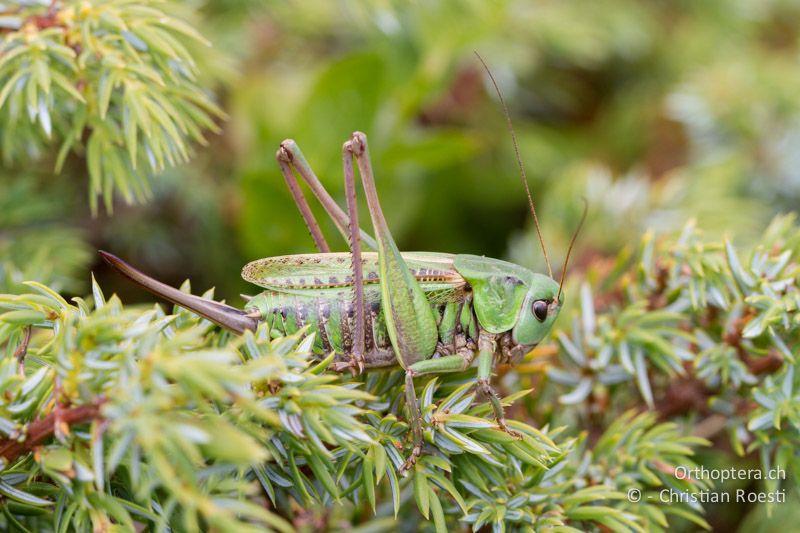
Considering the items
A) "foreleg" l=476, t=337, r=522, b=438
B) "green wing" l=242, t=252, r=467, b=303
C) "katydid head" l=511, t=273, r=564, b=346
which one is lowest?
Result: "foreleg" l=476, t=337, r=522, b=438

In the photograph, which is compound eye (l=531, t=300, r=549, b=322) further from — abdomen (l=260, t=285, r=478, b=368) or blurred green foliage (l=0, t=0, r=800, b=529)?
abdomen (l=260, t=285, r=478, b=368)

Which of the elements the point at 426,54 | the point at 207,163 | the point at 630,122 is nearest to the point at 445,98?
the point at 426,54

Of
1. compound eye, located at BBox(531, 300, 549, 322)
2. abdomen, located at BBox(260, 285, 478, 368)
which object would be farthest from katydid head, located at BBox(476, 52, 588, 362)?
abdomen, located at BBox(260, 285, 478, 368)

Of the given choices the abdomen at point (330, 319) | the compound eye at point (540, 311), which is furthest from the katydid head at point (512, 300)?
the abdomen at point (330, 319)

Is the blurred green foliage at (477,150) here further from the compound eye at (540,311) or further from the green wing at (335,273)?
the green wing at (335,273)

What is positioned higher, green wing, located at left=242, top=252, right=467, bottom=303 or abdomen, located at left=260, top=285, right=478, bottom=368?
green wing, located at left=242, top=252, right=467, bottom=303

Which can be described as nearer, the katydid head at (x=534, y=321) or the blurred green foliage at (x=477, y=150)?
the blurred green foliage at (x=477, y=150)
